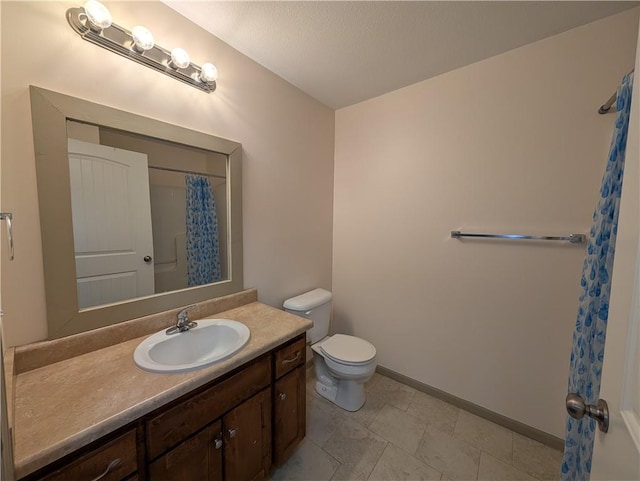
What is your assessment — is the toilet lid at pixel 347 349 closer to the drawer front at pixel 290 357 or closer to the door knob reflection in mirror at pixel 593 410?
the drawer front at pixel 290 357

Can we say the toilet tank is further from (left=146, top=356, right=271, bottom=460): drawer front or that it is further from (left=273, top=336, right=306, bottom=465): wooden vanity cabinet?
(left=146, top=356, right=271, bottom=460): drawer front

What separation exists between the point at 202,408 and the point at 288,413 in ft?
1.77

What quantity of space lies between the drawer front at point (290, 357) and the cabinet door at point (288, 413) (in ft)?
0.11

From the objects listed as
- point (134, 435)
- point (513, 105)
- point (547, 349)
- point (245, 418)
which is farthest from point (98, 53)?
point (547, 349)

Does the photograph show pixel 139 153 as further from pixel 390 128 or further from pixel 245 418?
pixel 390 128

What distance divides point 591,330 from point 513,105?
4.20 ft

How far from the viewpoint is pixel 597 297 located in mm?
988

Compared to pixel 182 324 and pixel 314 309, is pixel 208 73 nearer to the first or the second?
pixel 182 324

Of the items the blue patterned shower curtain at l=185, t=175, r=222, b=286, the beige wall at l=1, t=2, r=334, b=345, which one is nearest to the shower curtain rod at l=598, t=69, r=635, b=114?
the beige wall at l=1, t=2, r=334, b=345

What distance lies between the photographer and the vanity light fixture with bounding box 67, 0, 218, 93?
0.96 m

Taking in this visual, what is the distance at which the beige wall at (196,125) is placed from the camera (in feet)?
2.91

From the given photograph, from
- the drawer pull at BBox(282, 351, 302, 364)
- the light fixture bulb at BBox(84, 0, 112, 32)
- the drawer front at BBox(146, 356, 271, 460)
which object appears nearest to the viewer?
the drawer front at BBox(146, 356, 271, 460)

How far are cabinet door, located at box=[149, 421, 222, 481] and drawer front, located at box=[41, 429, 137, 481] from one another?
9cm

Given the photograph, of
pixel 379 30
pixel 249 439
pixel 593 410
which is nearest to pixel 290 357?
pixel 249 439
